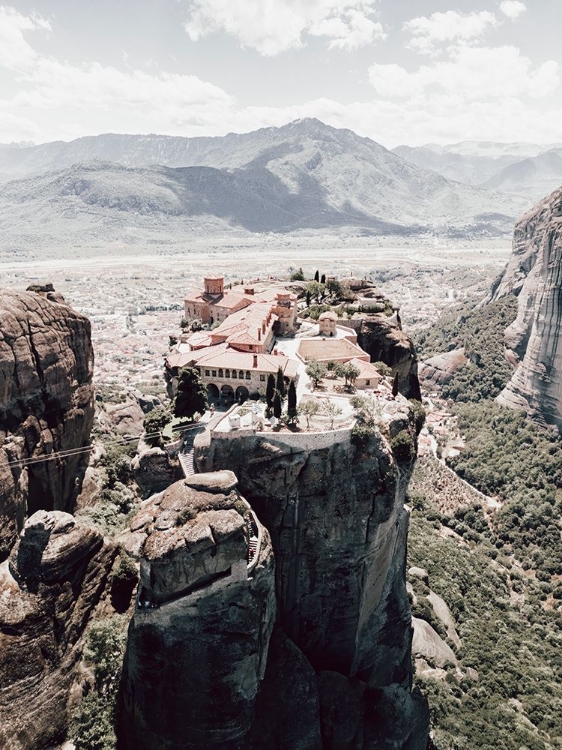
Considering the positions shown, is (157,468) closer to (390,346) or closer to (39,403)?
(39,403)

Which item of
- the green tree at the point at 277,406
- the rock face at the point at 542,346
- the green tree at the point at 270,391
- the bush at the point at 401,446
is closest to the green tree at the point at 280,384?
the green tree at the point at 270,391

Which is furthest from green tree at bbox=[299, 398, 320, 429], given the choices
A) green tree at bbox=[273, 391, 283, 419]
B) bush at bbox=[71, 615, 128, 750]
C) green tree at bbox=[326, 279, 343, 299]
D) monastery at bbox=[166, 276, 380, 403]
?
green tree at bbox=[326, 279, 343, 299]

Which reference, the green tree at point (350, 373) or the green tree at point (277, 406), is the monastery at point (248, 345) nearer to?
the green tree at point (350, 373)

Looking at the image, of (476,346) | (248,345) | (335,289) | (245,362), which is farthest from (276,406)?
(476,346)

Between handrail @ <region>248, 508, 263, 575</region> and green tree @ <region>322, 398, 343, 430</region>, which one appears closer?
handrail @ <region>248, 508, 263, 575</region>

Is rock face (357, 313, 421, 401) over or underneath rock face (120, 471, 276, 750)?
over

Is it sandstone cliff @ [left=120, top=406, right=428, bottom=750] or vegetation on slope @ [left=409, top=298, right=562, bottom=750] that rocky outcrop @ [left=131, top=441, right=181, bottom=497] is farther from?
vegetation on slope @ [left=409, top=298, right=562, bottom=750]

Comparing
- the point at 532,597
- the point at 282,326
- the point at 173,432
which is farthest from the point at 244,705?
the point at 532,597
